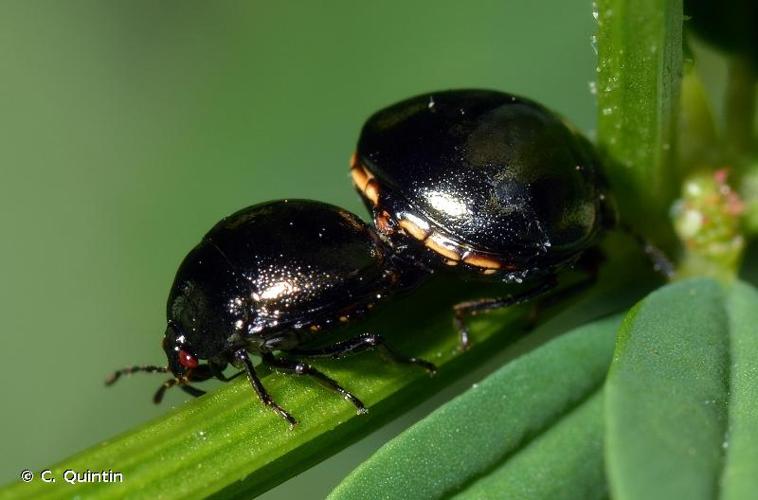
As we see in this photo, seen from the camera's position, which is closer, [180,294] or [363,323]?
[363,323]

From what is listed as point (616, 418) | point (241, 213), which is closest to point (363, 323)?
point (241, 213)

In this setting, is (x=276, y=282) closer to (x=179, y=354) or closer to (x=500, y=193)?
(x=179, y=354)

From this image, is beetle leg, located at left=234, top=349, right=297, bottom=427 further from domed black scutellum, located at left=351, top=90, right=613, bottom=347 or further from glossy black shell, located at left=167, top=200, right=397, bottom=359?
domed black scutellum, located at left=351, top=90, right=613, bottom=347

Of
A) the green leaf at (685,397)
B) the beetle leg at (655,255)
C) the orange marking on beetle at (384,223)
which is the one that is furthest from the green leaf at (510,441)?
the orange marking on beetle at (384,223)

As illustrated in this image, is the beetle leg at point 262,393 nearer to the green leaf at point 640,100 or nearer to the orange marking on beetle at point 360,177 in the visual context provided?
the orange marking on beetle at point 360,177

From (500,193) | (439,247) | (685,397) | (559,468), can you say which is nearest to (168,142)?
(439,247)

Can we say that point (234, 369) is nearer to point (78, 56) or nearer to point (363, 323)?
point (363, 323)
